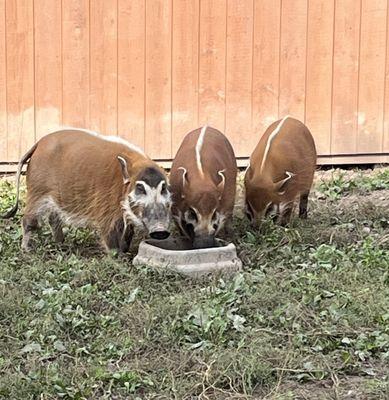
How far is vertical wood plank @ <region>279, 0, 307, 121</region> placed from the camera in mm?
9156

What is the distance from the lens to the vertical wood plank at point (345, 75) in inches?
363

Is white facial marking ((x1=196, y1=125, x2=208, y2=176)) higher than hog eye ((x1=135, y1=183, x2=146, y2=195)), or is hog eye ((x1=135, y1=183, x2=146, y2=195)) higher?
white facial marking ((x1=196, y1=125, x2=208, y2=176))

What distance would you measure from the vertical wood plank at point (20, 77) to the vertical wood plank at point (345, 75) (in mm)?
2790

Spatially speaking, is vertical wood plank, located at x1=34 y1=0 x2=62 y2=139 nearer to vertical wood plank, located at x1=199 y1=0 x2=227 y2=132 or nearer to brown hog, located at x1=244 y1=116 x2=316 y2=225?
vertical wood plank, located at x1=199 y1=0 x2=227 y2=132

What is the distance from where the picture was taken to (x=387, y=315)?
520cm

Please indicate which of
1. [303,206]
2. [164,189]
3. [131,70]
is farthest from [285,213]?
[131,70]

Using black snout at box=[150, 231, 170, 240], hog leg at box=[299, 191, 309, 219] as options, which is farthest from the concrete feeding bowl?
hog leg at box=[299, 191, 309, 219]

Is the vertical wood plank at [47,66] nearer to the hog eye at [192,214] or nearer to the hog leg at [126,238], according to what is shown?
the hog leg at [126,238]

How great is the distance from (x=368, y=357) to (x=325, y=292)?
0.81 m

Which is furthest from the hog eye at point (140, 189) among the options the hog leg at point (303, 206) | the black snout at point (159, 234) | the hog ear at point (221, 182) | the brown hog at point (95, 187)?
the hog leg at point (303, 206)

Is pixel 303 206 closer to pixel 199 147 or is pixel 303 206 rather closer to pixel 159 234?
pixel 199 147

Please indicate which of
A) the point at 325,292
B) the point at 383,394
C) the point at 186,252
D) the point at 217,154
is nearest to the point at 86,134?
the point at 217,154

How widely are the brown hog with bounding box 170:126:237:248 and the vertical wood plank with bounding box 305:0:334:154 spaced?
2.24 metres

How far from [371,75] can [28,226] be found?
3.92m
